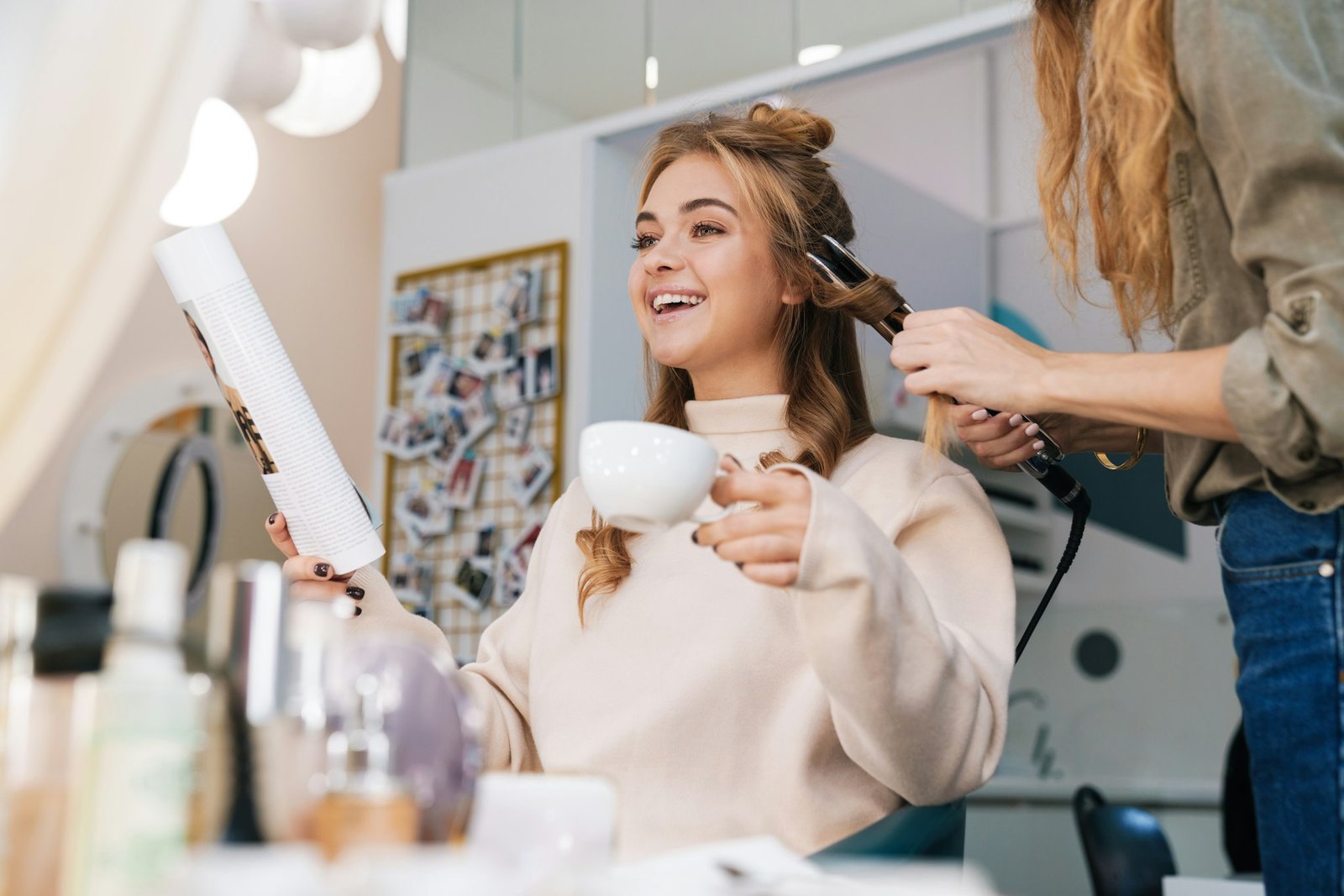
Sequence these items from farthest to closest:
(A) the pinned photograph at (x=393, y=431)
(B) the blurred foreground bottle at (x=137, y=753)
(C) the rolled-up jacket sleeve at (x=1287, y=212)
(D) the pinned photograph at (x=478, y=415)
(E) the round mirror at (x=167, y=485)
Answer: (A) the pinned photograph at (x=393, y=431)
(D) the pinned photograph at (x=478, y=415)
(E) the round mirror at (x=167, y=485)
(C) the rolled-up jacket sleeve at (x=1287, y=212)
(B) the blurred foreground bottle at (x=137, y=753)

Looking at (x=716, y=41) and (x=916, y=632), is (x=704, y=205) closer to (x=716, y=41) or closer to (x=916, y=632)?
(x=916, y=632)

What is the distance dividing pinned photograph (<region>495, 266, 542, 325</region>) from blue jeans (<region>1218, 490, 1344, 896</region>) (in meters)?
2.57

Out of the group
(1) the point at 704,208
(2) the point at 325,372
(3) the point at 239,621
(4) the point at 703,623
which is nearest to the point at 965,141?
(2) the point at 325,372

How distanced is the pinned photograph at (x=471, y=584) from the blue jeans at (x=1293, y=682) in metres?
2.53

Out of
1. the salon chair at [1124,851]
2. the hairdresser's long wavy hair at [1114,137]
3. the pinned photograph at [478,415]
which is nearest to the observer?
the hairdresser's long wavy hair at [1114,137]

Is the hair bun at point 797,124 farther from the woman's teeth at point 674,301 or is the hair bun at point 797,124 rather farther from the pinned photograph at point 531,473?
the pinned photograph at point 531,473

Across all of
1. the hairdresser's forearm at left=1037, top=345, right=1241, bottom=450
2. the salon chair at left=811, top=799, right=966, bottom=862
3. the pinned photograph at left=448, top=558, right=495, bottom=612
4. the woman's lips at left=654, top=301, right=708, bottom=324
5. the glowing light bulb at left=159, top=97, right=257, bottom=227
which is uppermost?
the glowing light bulb at left=159, top=97, right=257, bottom=227

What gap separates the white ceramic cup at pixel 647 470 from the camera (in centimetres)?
95

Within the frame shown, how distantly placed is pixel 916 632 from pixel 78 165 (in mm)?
787

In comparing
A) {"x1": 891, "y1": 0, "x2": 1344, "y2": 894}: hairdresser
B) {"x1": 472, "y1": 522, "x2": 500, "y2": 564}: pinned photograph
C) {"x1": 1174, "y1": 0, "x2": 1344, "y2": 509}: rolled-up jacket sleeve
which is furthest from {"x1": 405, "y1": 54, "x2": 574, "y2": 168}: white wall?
{"x1": 1174, "y1": 0, "x2": 1344, "y2": 509}: rolled-up jacket sleeve

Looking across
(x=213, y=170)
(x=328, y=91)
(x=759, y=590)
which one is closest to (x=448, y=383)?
(x=213, y=170)

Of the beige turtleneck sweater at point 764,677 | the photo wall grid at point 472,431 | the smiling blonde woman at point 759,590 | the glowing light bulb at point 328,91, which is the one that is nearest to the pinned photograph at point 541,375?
the photo wall grid at point 472,431

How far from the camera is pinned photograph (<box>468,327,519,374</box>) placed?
137 inches

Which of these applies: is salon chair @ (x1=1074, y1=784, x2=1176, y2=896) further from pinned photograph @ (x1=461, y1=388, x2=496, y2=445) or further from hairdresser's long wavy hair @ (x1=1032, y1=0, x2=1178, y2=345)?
pinned photograph @ (x1=461, y1=388, x2=496, y2=445)
